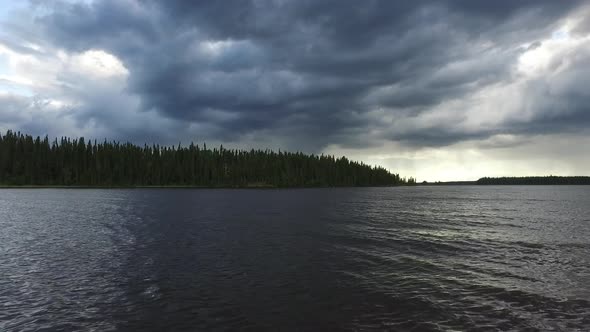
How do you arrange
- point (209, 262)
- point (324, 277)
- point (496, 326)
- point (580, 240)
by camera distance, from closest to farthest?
point (496, 326) → point (324, 277) → point (209, 262) → point (580, 240)

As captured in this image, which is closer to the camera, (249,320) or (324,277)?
(249,320)

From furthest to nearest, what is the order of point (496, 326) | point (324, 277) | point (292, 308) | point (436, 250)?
point (436, 250), point (324, 277), point (292, 308), point (496, 326)

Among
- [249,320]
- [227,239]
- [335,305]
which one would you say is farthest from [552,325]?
[227,239]

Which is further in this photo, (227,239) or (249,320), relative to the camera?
(227,239)

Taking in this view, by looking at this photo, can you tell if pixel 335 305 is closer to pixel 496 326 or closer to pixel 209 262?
pixel 496 326

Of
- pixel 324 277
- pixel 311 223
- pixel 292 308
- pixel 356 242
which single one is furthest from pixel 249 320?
pixel 311 223

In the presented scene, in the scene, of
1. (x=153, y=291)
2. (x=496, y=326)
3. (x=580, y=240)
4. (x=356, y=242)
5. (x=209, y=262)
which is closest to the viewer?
(x=496, y=326)

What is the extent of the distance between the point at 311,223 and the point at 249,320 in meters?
43.4

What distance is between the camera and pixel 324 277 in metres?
26.8

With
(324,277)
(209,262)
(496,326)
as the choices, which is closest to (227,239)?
(209,262)

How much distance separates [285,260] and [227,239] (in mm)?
13507

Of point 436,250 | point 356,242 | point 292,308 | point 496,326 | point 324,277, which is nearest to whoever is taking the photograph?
point 496,326

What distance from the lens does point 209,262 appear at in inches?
1237

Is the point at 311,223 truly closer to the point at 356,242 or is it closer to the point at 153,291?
the point at 356,242
